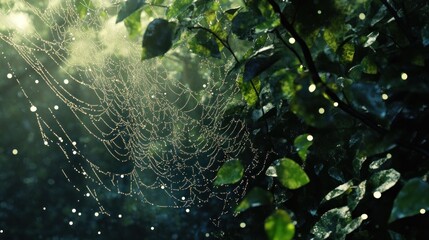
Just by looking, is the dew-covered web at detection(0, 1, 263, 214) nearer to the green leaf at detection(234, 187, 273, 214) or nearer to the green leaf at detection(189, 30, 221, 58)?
the green leaf at detection(189, 30, 221, 58)

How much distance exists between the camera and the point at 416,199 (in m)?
0.42

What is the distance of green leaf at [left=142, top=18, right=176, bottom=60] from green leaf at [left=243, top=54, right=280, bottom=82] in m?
0.09

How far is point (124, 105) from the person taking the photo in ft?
27.8

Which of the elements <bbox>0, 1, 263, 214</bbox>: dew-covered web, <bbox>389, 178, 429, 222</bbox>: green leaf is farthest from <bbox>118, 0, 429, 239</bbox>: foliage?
<bbox>0, 1, 263, 214</bbox>: dew-covered web

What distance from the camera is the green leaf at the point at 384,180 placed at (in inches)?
31.6

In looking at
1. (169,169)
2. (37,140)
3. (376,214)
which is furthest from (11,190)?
(376,214)

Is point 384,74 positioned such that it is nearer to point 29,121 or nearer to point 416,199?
point 416,199

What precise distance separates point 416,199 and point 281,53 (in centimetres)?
21

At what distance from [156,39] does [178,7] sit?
0.12 m

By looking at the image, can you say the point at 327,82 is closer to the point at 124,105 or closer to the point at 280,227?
the point at 280,227

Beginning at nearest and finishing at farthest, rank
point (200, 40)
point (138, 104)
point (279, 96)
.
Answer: point (279, 96), point (200, 40), point (138, 104)

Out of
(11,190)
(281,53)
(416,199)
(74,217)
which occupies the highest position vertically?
(281,53)

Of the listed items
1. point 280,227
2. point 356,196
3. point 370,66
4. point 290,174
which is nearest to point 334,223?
point 356,196

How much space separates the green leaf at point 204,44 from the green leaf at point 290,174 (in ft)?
0.79
